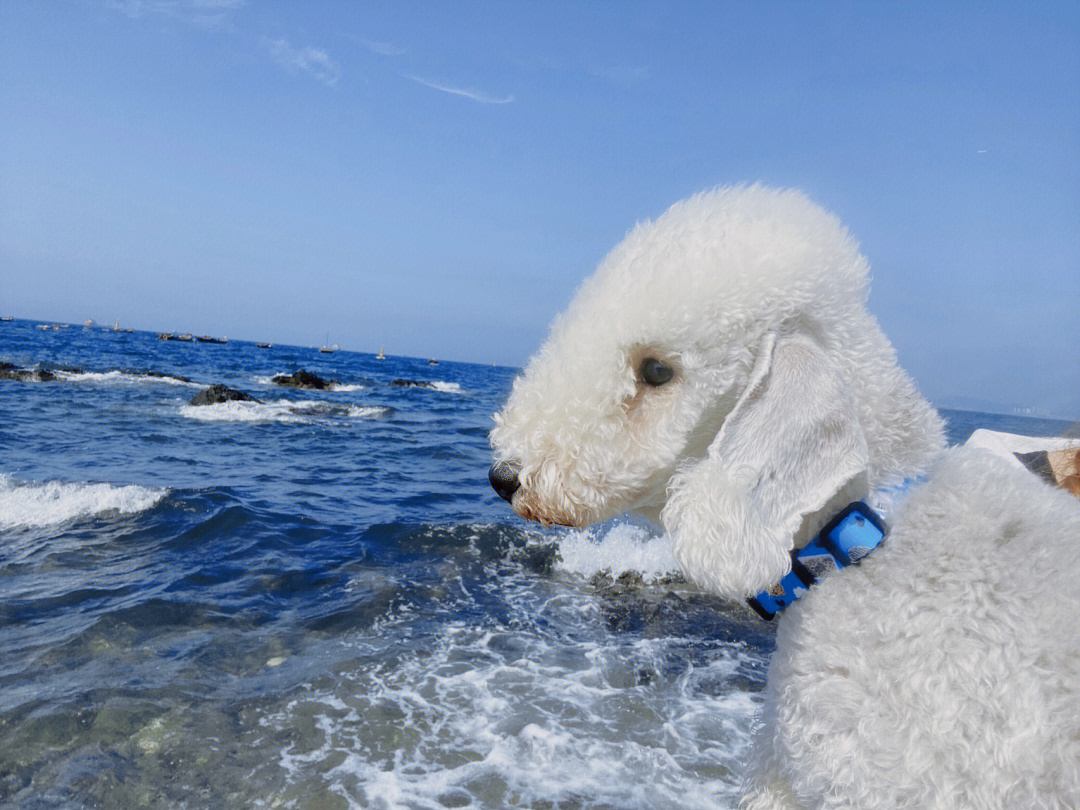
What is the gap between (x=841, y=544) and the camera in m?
1.63

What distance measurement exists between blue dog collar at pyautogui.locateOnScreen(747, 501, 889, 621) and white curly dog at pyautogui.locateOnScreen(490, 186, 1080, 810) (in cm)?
4

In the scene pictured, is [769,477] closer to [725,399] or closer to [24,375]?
[725,399]

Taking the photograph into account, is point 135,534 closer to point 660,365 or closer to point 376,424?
point 660,365

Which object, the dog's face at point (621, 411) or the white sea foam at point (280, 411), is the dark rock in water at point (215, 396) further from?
the dog's face at point (621, 411)

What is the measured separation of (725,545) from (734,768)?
3.44 m

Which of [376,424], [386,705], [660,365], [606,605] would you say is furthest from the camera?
[376,424]

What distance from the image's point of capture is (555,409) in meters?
1.85

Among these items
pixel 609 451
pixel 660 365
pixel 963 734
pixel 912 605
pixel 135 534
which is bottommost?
pixel 135 534

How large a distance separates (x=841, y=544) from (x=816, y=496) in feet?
0.69

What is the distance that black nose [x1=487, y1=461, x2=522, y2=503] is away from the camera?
186cm

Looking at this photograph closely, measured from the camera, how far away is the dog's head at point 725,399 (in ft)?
4.98

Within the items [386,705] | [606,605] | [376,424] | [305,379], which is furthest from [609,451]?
[305,379]

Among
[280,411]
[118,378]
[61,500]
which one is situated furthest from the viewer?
[118,378]

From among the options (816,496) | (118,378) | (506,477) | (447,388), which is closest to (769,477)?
(816,496)
